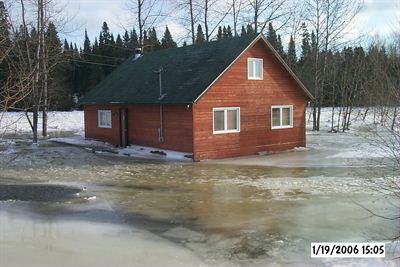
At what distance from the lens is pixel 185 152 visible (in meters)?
19.8

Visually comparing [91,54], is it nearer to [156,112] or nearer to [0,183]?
[156,112]

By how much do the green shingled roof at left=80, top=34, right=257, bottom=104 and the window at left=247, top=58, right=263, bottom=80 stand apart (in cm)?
100

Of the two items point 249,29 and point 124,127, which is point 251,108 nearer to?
point 124,127

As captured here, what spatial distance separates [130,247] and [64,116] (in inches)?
1904

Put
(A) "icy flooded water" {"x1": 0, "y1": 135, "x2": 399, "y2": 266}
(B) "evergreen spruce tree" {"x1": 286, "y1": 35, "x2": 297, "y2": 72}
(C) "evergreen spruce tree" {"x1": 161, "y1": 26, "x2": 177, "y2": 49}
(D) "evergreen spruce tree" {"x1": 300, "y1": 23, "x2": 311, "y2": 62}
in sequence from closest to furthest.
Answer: (A) "icy flooded water" {"x1": 0, "y1": 135, "x2": 399, "y2": 266} < (B) "evergreen spruce tree" {"x1": 286, "y1": 35, "x2": 297, "y2": 72} < (D) "evergreen spruce tree" {"x1": 300, "y1": 23, "x2": 311, "y2": 62} < (C) "evergreen spruce tree" {"x1": 161, "y1": 26, "x2": 177, "y2": 49}

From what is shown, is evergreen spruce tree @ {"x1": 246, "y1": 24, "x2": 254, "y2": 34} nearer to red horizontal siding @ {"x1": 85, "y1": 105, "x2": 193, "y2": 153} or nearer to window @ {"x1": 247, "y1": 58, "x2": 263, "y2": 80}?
red horizontal siding @ {"x1": 85, "y1": 105, "x2": 193, "y2": 153}

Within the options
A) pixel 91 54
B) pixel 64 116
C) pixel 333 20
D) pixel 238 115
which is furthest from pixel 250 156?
pixel 91 54

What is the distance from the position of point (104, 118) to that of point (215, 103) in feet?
30.4

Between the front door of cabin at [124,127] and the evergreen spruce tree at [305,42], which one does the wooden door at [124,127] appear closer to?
the front door of cabin at [124,127]

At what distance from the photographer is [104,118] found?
26.9 metres

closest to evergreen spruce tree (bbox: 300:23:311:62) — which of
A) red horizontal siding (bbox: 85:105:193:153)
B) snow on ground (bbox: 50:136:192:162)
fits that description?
red horizontal siding (bbox: 85:105:193:153)

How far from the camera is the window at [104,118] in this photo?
26.2 m

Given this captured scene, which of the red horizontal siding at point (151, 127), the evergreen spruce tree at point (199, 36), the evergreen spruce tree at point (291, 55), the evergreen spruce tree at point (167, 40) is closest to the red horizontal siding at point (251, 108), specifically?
the red horizontal siding at point (151, 127)

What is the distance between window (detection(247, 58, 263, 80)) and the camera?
21.3 meters
